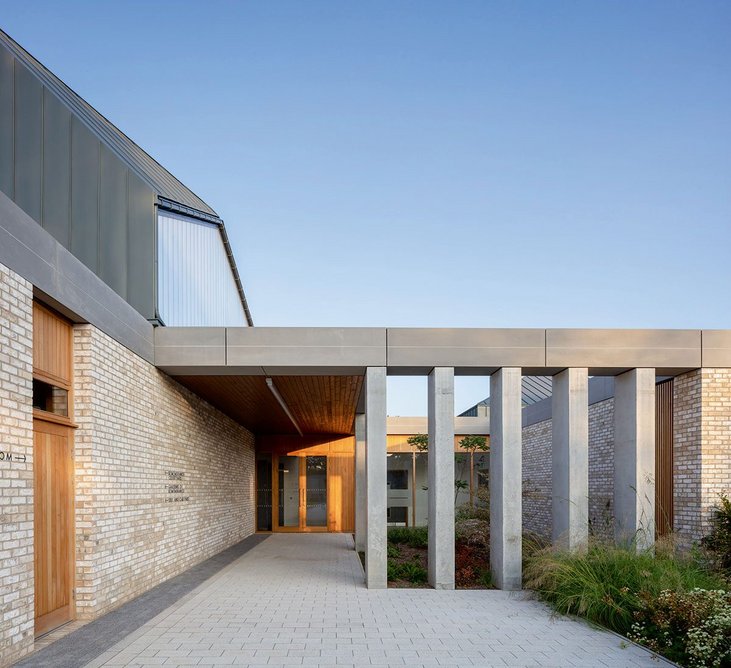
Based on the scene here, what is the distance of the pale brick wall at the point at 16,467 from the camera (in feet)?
17.6

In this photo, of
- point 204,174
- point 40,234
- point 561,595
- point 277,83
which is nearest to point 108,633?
point 40,234

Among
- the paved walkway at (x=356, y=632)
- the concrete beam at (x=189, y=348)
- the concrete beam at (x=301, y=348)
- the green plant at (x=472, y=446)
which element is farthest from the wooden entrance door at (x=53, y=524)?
the green plant at (x=472, y=446)

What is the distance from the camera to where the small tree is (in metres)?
19.9

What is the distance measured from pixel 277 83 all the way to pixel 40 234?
31.1 ft

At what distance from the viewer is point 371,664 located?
5.96 metres

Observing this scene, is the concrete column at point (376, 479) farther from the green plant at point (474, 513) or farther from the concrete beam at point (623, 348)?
the green plant at point (474, 513)

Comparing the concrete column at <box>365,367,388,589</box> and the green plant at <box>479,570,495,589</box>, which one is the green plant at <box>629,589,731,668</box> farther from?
the concrete column at <box>365,367,388,589</box>

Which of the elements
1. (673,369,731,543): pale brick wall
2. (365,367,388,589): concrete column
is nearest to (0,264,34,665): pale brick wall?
(365,367,388,589): concrete column

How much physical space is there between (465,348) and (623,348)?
8.28ft

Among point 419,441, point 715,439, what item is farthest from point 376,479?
point 419,441

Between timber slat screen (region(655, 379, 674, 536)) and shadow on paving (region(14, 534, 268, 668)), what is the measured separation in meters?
7.64

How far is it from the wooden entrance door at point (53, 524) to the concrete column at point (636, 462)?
758cm

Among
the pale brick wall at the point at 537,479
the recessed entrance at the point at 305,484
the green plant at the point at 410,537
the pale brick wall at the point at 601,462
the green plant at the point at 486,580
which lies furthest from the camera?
the recessed entrance at the point at 305,484

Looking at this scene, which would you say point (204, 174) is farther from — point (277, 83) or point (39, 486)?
point (39, 486)
